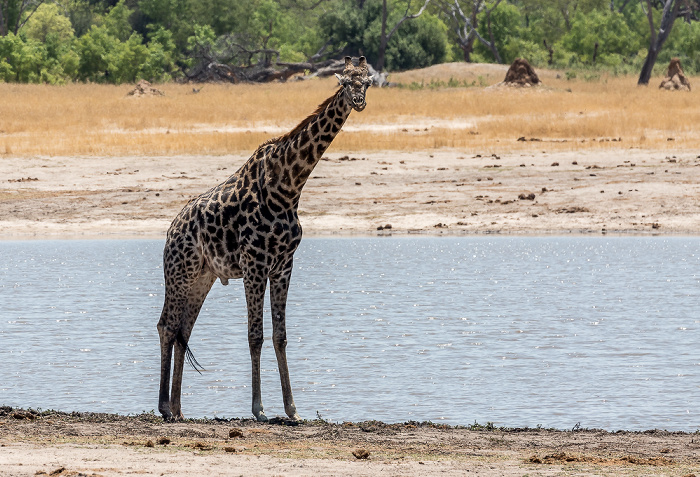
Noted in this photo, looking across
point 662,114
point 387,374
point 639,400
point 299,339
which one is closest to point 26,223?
point 299,339

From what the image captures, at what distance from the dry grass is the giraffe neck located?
20.1 meters

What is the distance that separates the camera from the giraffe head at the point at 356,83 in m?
7.83

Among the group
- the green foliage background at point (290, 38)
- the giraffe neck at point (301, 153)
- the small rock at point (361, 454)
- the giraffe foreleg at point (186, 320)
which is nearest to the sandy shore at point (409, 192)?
the giraffe foreleg at point (186, 320)

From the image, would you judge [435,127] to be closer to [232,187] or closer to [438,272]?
[438,272]

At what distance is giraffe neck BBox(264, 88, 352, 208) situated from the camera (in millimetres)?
8344

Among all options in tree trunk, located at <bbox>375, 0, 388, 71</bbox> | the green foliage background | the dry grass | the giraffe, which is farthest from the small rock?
tree trunk, located at <bbox>375, 0, 388, 71</bbox>

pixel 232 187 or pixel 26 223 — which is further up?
pixel 232 187

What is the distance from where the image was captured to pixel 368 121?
35.5 m

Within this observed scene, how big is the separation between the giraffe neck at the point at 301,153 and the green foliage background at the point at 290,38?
57.3 meters

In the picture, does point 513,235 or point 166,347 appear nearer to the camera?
point 166,347

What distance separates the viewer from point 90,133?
32.8 meters

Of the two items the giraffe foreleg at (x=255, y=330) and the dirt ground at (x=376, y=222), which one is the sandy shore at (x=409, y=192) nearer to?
the dirt ground at (x=376, y=222)

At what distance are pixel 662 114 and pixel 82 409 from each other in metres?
28.2

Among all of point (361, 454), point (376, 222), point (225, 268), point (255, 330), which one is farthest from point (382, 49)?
point (361, 454)
